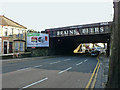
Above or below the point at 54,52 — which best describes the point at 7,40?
above

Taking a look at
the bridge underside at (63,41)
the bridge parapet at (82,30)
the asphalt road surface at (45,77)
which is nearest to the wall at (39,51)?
the bridge underside at (63,41)

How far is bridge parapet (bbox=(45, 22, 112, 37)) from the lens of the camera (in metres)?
32.3

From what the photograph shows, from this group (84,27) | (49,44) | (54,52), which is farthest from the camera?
(54,52)

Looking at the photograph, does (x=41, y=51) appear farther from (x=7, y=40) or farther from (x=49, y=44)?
(x=7, y=40)

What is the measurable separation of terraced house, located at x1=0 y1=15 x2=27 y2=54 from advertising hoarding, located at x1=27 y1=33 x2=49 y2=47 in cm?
215

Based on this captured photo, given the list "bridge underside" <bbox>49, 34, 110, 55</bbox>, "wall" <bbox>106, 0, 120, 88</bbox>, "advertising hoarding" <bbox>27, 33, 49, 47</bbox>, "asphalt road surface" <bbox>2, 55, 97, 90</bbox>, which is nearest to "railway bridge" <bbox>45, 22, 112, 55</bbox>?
"bridge underside" <bbox>49, 34, 110, 55</bbox>

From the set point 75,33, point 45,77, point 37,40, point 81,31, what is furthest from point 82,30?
point 45,77

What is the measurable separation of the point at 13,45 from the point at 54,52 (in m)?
14.4

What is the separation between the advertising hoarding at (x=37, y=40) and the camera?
121ft

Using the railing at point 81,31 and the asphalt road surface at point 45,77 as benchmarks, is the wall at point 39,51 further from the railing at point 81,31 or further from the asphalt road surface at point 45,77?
the asphalt road surface at point 45,77

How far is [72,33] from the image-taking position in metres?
37.4

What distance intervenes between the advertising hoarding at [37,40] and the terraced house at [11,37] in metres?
2.15

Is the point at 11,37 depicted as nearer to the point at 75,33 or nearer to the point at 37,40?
the point at 37,40

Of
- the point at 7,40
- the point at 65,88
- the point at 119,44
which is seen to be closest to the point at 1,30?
the point at 7,40
